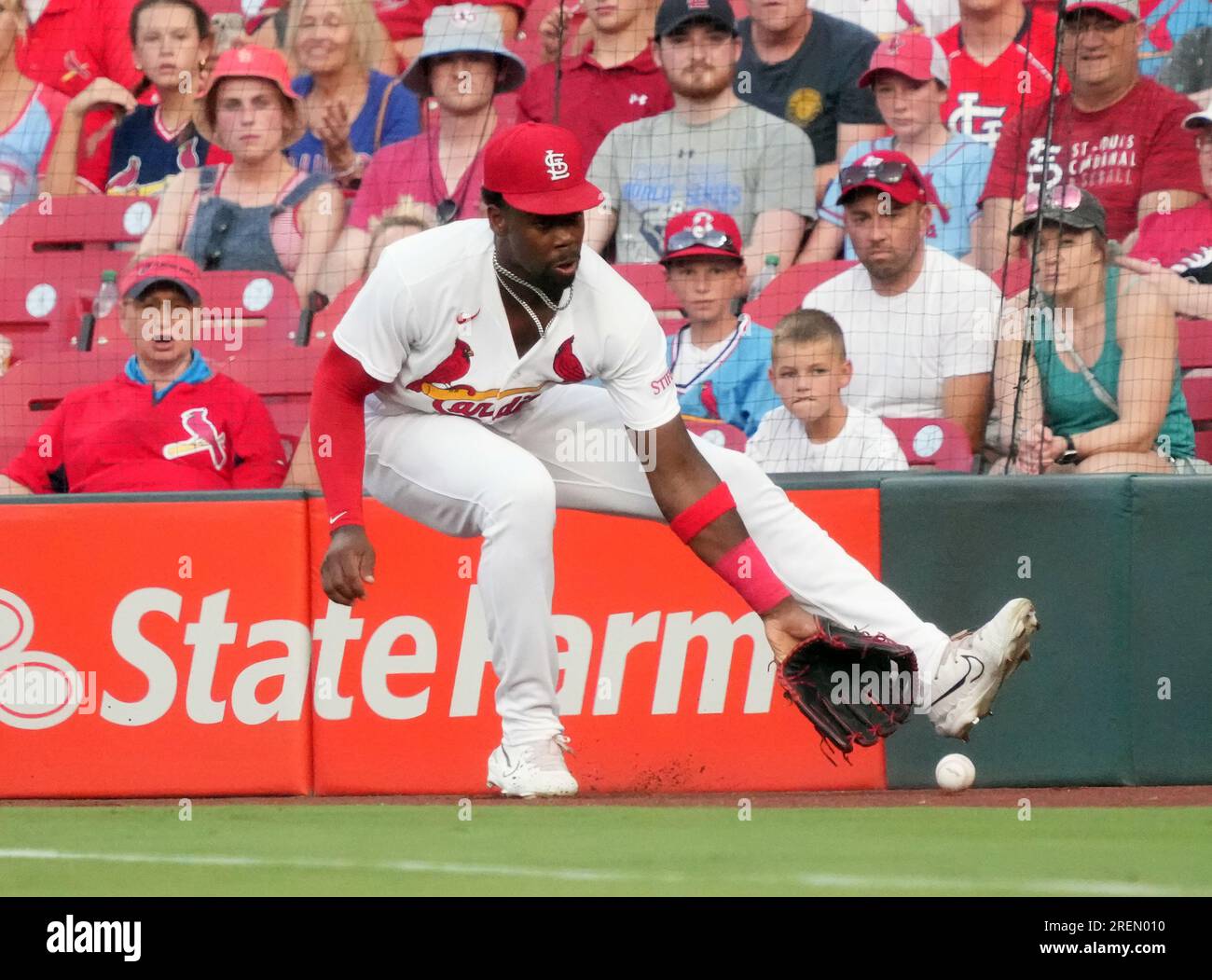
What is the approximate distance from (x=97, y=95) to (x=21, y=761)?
164 inches

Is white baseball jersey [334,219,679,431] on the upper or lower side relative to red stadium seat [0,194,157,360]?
lower

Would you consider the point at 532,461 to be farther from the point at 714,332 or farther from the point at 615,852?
the point at 714,332

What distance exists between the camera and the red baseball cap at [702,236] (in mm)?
8195

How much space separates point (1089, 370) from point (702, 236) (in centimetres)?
Result: 184

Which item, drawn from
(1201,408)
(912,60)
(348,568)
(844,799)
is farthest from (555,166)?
(1201,408)

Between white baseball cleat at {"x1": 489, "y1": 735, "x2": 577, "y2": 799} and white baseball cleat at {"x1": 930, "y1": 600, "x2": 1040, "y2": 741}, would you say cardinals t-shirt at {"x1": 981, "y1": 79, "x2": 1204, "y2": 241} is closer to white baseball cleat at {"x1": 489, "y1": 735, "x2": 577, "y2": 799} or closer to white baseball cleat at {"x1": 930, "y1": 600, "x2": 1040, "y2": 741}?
white baseball cleat at {"x1": 930, "y1": 600, "x2": 1040, "y2": 741}

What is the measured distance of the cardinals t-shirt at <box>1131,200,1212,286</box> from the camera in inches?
316

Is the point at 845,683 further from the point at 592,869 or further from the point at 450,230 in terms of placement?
the point at 450,230

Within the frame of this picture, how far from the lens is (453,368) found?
17.4 feet

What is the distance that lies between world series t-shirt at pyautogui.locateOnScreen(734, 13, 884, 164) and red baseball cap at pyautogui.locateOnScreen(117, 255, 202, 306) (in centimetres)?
283

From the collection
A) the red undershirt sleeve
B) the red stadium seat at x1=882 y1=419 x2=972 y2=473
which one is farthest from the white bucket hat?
the red undershirt sleeve

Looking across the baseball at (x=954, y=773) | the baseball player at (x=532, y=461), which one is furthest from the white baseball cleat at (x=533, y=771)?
the baseball at (x=954, y=773)

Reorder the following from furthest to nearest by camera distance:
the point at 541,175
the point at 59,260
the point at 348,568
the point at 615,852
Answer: the point at 59,260, the point at 348,568, the point at 541,175, the point at 615,852
